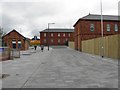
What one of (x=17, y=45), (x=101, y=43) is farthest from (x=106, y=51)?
(x=17, y=45)

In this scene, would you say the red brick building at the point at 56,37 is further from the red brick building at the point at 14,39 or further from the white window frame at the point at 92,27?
the white window frame at the point at 92,27

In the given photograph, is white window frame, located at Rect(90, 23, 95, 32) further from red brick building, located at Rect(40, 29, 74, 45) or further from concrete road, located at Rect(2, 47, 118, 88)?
red brick building, located at Rect(40, 29, 74, 45)

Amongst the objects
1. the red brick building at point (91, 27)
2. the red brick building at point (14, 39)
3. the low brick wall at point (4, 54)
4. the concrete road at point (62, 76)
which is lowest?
the concrete road at point (62, 76)

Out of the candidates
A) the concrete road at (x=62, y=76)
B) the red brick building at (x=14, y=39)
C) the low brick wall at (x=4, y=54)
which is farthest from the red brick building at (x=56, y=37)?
the concrete road at (x=62, y=76)

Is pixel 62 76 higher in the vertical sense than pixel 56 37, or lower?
lower

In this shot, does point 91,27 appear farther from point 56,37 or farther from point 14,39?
point 56,37

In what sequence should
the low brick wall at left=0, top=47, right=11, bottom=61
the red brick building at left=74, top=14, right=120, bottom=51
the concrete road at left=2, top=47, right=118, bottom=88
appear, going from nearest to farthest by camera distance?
the concrete road at left=2, top=47, right=118, bottom=88
the low brick wall at left=0, top=47, right=11, bottom=61
the red brick building at left=74, top=14, right=120, bottom=51

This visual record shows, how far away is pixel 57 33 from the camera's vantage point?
335 feet

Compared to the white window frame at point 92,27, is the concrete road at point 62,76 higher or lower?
lower

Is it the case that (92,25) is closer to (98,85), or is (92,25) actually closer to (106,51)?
(106,51)

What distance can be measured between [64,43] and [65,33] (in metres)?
5.92

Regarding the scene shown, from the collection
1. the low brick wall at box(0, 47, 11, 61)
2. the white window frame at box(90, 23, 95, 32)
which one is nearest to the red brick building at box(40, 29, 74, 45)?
the white window frame at box(90, 23, 95, 32)

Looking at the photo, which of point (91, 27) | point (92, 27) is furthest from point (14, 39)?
point (92, 27)

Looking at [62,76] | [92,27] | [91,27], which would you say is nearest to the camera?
[62,76]
